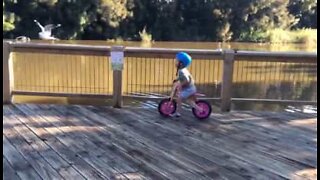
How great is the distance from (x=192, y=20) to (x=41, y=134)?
45.6 meters

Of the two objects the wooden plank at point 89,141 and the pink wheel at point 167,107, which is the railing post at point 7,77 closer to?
the wooden plank at point 89,141

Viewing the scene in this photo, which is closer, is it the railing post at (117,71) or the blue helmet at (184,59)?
the blue helmet at (184,59)

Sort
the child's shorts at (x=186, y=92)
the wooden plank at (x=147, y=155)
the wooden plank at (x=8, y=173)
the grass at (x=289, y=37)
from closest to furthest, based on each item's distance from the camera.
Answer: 1. the wooden plank at (x=8, y=173)
2. the wooden plank at (x=147, y=155)
3. the child's shorts at (x=186, y=92)
4. the grass at (x=289, y=37)

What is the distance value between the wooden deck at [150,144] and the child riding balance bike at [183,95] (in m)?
0.14

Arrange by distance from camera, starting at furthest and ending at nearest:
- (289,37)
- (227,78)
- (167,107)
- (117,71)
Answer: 1. (289,37)
2. (117,71)
3. (227,78)
4. (167,107)

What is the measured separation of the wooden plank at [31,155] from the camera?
405cm

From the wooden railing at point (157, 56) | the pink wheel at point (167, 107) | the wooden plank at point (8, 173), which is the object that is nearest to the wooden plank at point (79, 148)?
the wooden plank at point (8, 173)

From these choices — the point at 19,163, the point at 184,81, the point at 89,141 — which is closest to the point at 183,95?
the point at 184,81

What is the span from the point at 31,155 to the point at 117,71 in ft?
8.28

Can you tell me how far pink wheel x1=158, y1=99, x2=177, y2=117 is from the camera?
6.36 metres

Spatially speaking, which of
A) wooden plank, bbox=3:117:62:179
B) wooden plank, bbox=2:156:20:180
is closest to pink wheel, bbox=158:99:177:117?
wooden plank, bbox=3:117:62:179

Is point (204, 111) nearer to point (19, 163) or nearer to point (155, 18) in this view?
point (19, 163)

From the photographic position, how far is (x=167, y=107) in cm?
638

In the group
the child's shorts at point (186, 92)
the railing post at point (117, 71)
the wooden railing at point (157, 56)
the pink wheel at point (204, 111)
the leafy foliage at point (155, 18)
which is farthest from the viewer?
the leafy foliage at point (155, 18)
